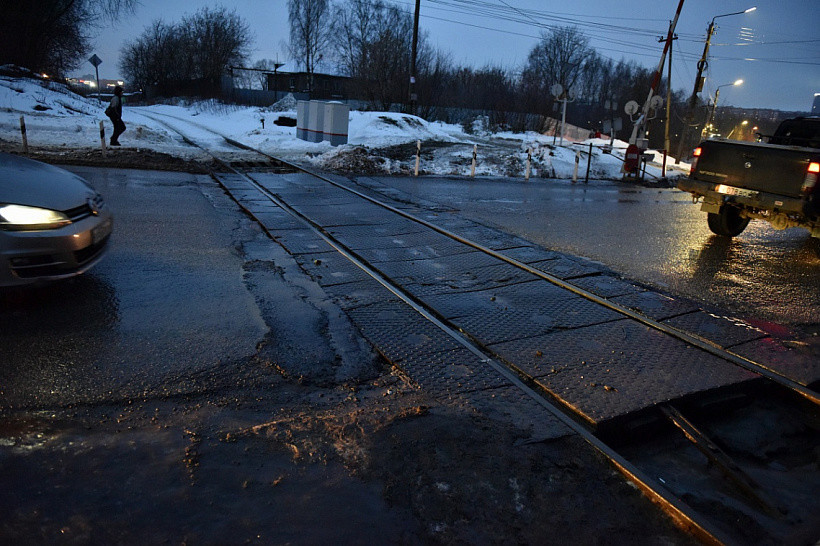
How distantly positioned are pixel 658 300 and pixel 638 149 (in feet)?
55.7

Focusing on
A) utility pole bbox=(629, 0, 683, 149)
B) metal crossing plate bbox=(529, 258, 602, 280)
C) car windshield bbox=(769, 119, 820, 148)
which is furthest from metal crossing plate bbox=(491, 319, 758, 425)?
utility pole bbox=(629, 0, 683, 149)

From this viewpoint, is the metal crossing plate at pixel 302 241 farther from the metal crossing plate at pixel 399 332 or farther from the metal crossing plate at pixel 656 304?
the metal crossing plate at pixel 656 304

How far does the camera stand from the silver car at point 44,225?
4.35 m

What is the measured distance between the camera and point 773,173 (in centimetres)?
853

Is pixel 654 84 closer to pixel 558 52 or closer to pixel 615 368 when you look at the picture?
pixel 615 368

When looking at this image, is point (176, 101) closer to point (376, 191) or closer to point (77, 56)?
point (77, 56)

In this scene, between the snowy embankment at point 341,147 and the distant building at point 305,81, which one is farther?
the distant building at point 305,81

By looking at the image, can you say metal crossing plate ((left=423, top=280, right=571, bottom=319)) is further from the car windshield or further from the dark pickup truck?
the car windshield

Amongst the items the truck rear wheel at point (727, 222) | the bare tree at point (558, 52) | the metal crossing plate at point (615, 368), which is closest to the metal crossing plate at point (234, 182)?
the metal crossing plate at point (615, 368)

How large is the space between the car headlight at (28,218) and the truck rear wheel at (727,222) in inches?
396

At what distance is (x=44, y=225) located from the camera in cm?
453

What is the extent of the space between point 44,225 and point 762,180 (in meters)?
9.76

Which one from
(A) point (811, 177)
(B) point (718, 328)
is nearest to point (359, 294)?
(B) point (718, 328)

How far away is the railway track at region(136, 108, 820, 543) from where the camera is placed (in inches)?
120
